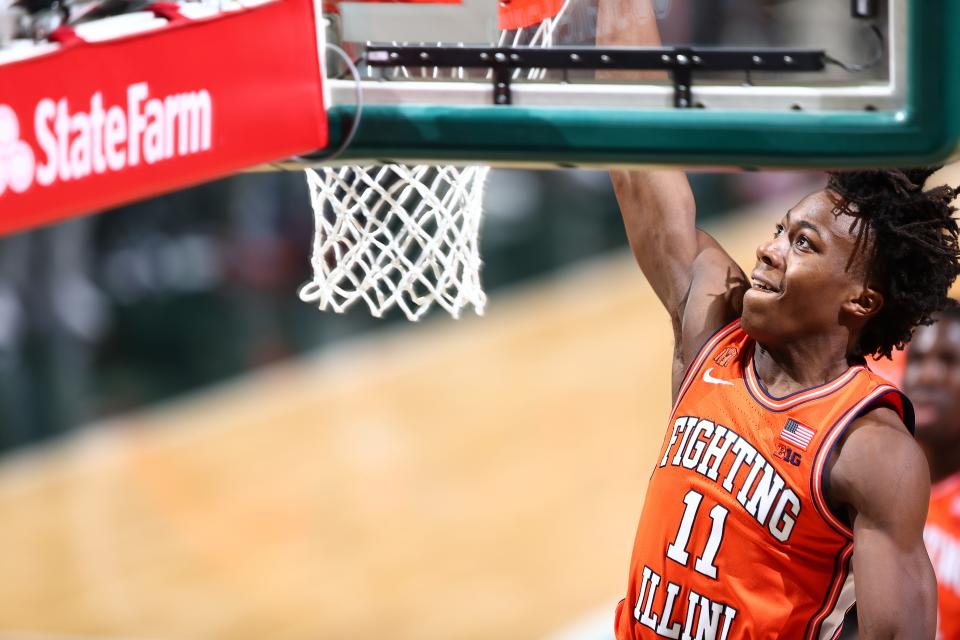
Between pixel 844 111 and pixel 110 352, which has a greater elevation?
pixel 844 111

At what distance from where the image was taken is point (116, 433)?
26.0 feet

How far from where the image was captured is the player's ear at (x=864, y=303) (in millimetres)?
2357

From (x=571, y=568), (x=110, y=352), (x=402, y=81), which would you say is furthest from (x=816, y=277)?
(x=110, y=352)

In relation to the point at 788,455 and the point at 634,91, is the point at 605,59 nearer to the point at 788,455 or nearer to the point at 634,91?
the point at 634,91

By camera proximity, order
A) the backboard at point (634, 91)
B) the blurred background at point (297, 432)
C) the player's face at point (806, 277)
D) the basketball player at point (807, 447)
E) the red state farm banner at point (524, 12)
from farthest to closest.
A: the blurred background at point (297, 432), the player's face at point (806, 277), the basketball player at point (807, 447), the red state farm banner at point (524, 12), the backboard at point (634, 91)

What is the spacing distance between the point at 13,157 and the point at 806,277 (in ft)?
4.33

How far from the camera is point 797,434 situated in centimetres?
232

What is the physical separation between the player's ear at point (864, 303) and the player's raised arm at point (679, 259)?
259mm

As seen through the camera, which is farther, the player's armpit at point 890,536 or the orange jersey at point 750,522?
the orange jersey at point 750,522

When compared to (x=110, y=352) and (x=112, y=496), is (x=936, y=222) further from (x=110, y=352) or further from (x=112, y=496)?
(x=110, y=352)

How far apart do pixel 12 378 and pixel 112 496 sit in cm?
90

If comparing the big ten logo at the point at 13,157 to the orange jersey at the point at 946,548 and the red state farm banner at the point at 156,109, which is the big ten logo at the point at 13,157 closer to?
the red state farm banner at the point at 156,109

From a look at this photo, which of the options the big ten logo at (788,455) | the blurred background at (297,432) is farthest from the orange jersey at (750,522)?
the blurred background at (297,432)

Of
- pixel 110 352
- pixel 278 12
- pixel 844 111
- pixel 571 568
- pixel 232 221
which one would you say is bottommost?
pixel 571 568
